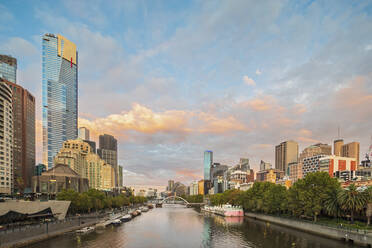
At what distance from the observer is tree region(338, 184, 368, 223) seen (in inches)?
2881

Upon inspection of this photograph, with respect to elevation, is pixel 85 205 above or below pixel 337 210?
below

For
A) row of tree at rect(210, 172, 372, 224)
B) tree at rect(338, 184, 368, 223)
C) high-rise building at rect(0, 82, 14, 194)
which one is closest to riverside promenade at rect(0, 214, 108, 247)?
high-rise building at rect(0, 82, 14, 194)

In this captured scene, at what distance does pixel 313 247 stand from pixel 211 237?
102 ft

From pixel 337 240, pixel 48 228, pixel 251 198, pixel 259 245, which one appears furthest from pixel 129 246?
pixel 251 198

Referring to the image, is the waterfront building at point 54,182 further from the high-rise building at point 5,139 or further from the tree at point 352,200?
the tree at point 352,200

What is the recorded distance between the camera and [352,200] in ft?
244

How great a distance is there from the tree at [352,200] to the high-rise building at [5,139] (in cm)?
16082

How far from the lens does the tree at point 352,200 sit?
73175 millimetres

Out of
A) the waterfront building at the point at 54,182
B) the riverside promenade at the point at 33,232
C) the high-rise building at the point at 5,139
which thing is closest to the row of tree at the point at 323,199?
the riverside promenade at the point at 33,232

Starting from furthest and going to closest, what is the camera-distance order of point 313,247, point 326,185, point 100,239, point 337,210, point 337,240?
1. point 326,185
2. point 337,210
3. point 100,239
4. point 337,240
5. point 313,247

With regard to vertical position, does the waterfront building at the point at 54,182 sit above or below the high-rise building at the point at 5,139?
below

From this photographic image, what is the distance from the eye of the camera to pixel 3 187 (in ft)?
492

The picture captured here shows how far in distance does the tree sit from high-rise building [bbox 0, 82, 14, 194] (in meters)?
161

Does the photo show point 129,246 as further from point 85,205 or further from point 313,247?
point 85,205
